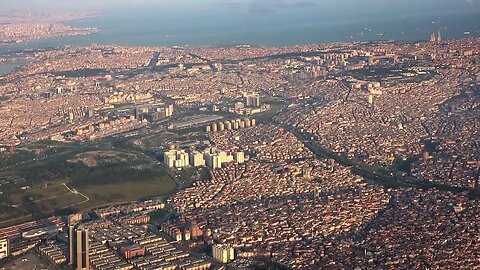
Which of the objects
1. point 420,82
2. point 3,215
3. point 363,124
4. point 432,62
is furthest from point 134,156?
point 432,62

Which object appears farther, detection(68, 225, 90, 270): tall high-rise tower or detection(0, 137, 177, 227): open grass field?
detection(0, 137, 177, 227): open grass field

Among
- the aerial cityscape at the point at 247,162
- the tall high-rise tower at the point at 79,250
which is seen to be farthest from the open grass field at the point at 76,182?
the tall high-rise tower at the point at 79,250

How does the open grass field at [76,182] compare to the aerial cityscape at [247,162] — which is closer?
the aerial cityscape at [247,162]

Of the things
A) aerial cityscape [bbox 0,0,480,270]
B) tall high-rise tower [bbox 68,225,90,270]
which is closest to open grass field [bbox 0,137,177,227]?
aerial cityscape [bbox 0,0,480,270]

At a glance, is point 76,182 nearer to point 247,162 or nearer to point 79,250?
point 247,162

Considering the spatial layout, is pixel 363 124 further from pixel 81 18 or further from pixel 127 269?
pixel 81 18

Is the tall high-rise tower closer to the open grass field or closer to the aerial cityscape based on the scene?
the aerial cityscape

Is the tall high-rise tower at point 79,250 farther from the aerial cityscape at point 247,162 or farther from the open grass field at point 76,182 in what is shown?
the open grass field at point 76,182
